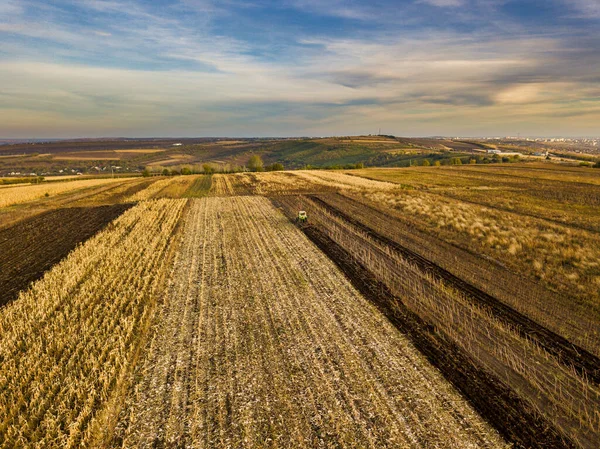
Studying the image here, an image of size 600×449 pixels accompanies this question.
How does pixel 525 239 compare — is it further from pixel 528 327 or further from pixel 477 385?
pixel 477 385

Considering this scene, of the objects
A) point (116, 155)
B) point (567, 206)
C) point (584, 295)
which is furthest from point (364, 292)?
point (116, 155)

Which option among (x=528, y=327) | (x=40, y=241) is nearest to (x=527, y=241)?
(x=528, y=327)

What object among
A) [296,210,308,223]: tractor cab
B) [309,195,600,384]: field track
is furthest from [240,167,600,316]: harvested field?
[296,210,308,223]: tractor cab

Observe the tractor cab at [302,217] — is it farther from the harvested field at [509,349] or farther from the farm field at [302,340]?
the harvested field at [509,349]

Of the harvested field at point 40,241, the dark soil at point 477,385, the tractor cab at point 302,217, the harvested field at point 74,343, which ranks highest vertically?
the tractor cab at point 302,217

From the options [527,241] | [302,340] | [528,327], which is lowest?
[302,340]

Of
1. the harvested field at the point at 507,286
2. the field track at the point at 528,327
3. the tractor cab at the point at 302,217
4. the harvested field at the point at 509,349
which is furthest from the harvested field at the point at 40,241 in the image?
the harvested field at the point at 507,286

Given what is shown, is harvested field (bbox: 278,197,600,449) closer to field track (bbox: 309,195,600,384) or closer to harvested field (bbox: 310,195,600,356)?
field track (bbox: 309,195,600,384)
